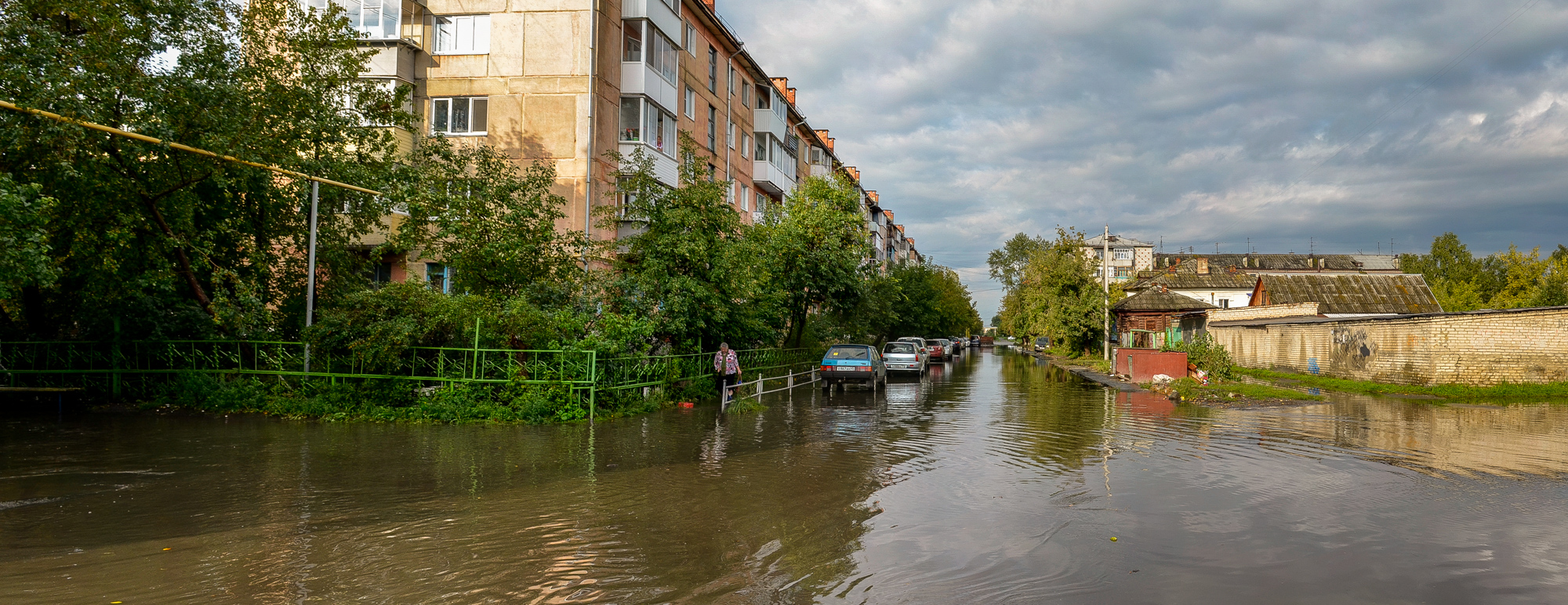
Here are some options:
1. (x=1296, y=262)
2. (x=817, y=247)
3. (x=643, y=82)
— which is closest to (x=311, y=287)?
(x=643, y=82)

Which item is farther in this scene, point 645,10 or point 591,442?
point 645,10

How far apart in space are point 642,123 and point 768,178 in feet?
42.4

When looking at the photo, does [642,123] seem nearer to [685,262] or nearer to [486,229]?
[685,262]

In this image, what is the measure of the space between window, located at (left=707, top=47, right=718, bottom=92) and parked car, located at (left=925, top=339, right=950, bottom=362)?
21.5 m

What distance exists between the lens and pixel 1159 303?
44.1 meters

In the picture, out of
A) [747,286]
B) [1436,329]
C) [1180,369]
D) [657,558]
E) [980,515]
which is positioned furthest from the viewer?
[1180,369]

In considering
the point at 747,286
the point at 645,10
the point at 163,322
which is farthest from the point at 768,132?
the point at 163,322

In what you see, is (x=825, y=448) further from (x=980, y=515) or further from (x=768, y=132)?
(x=768, y=132)

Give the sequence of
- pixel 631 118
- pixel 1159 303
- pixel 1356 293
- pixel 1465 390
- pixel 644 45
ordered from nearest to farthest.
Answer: pixel 1465 390, pixel 644 45, pixel 631 118, pixel 1159 303, pixel 1356 293

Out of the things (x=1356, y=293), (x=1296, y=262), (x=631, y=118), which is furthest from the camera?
(x=1296, y=262)

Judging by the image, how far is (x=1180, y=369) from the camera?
25.3 metres

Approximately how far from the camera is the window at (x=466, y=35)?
984 inches

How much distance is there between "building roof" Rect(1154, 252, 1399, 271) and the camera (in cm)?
11506

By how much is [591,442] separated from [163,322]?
11244mm
